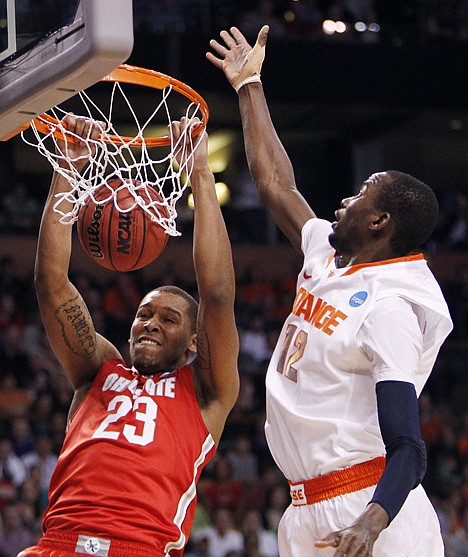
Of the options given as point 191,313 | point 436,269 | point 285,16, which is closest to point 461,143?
point 436,269

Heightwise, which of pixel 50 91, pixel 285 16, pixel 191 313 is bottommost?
pixel 191 313

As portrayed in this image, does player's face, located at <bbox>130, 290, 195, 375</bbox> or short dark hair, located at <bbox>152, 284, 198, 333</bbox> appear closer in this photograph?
player's face, located at <bbox>130, 290, 195, 375</bbox>

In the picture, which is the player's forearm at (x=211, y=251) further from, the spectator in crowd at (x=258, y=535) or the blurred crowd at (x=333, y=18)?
the blurred crowd at (x=333, y=18)

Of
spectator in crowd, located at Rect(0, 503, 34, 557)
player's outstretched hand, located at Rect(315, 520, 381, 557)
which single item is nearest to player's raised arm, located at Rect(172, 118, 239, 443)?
player's outstretched hand, located at Rect(315, 520, 381, 557)

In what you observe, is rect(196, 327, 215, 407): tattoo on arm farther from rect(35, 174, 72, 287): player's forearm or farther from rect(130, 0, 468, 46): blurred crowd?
rect(130, 0, 468, 46): blurred crowd

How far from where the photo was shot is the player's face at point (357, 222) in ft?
11.3

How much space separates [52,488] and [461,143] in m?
14.6

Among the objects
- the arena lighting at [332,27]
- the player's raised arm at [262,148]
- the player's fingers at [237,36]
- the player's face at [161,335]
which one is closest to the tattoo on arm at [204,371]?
the player's face at [161,335]

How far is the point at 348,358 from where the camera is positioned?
328 centimetres

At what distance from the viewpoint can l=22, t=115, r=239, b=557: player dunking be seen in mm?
3418

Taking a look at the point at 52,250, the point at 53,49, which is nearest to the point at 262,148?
the point at 52,250

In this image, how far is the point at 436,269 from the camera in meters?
14.7

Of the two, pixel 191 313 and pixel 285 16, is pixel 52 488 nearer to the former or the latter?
pixel 191 313

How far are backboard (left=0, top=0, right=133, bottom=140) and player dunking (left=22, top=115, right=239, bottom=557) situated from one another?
684 millimetres
